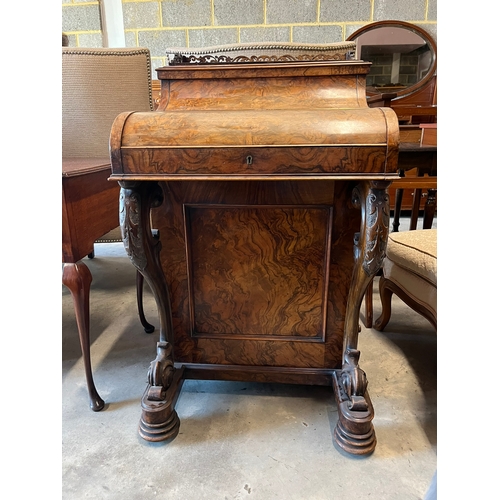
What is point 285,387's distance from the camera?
1.50 meters

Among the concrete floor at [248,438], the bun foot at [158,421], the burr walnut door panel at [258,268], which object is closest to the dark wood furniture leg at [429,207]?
the concrete floor at [248,438]

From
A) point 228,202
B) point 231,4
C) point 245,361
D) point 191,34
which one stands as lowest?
point 245,361

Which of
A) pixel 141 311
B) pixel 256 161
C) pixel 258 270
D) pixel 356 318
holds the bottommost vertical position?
pixel 141 311

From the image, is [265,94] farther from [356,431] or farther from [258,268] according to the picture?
[356,431]

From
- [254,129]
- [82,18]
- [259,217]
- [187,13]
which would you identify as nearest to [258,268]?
[259,217]

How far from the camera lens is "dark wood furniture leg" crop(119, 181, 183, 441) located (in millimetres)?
1115

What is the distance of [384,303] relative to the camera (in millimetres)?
1826

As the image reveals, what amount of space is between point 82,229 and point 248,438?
0.88 metres

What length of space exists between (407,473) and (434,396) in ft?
1.31

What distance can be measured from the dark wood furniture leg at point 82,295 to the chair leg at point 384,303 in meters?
1.25

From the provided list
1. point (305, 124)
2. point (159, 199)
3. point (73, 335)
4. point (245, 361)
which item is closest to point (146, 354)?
point (73, 335)

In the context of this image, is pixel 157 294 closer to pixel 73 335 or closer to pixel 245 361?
pixel 245 361

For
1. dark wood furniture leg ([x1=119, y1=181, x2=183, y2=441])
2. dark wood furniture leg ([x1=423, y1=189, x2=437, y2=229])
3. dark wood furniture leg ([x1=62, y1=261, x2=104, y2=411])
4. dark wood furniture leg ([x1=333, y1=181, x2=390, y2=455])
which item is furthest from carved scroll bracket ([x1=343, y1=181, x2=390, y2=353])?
dark wood furniture leg ([x1=423, y1=189, x2=437, y2=229])

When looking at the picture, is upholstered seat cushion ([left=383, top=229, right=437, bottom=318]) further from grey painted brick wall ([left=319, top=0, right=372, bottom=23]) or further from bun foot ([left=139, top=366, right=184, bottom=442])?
grey painted brick wall ([left=319, top=0, right=372, bottom=23])
